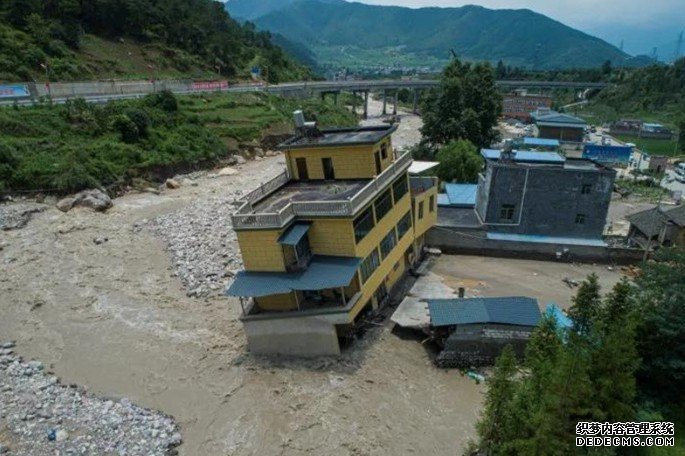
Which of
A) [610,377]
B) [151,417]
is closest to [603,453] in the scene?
[610,377]

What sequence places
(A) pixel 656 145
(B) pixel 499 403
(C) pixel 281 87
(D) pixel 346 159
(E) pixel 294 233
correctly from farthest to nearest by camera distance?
(C) pixel 281 87
(A) pixel 656 145
(D) pixel 346 159
(E) pixel 294 233
(B) pixel 499 403

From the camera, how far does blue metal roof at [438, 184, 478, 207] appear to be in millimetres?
34031

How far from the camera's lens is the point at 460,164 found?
134 ft

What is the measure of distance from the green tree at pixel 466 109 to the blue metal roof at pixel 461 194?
1395 cm

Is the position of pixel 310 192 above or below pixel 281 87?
below

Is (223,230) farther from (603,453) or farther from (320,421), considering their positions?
(603,453)

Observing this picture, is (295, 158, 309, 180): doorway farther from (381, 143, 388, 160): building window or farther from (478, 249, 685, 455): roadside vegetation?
(478, 249, 685, 455): roadside vegetation

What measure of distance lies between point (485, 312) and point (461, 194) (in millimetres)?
18247

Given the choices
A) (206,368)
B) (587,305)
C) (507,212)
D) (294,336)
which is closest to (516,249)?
(507,212)

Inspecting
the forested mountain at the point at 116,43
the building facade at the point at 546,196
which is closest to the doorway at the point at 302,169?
the building facade at the point at 546,196

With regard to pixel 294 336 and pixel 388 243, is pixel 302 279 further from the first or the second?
pixel 388 243

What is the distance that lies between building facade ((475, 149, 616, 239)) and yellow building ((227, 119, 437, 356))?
9323mm

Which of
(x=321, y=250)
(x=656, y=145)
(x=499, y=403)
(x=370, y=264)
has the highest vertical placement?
(x=321, y=250)

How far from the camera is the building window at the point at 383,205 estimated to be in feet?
69.8
